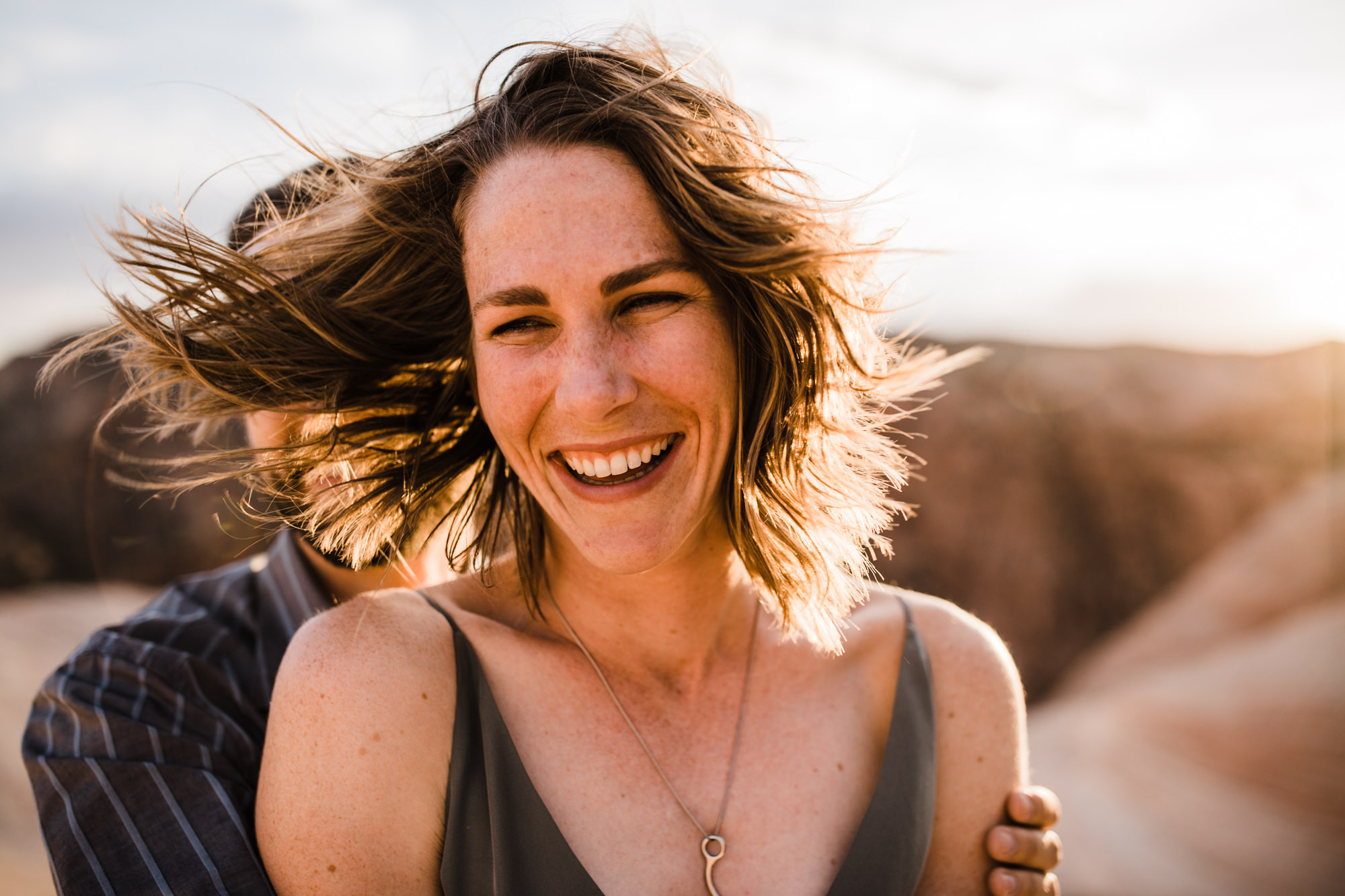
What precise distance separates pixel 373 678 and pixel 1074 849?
15.9 feet

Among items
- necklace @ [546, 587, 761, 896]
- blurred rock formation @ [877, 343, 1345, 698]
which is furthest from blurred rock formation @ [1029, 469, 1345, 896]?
necklace @ [546, 587, 761, 896]

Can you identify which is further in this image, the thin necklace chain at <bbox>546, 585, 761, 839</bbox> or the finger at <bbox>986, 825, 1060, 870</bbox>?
the finger at <bbox>986, 825, 1060, 870</bbox>

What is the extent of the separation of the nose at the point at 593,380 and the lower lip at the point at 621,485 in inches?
6.4

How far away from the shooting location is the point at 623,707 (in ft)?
5.84

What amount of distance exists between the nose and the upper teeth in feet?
0.31

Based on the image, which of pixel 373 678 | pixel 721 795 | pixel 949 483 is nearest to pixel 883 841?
pixel 721 795

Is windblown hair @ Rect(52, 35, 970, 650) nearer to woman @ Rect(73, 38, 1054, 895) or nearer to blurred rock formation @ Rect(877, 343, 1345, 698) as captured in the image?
woman @ Rect(73, 38, 1054, 895)

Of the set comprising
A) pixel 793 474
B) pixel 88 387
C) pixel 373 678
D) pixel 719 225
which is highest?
pixel 88 387

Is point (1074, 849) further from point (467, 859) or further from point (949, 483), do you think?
point (467, 859)

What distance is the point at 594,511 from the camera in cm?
163

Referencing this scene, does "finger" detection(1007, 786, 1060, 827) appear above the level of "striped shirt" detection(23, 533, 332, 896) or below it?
below

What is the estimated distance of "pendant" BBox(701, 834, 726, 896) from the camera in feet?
5.08

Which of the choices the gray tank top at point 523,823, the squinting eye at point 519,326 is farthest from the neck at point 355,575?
the squinting eye at point 519,326

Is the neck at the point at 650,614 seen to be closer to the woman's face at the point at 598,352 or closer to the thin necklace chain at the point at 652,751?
the thin necklace chain at the point at 652,751
